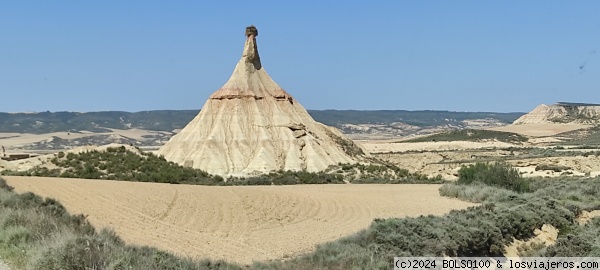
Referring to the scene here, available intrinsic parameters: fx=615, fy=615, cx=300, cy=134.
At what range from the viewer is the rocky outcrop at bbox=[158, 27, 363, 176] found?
48031mm

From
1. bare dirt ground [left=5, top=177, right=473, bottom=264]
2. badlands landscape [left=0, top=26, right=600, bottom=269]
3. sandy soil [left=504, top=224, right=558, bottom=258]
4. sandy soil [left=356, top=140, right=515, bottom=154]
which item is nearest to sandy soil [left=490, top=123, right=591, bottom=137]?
sandy soil [left=356, top=140, right=515, bottom=154]

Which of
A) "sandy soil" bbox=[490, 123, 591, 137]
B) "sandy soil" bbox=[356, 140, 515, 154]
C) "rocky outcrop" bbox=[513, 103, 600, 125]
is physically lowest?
"sandy soil" bbox=[356, 140, 515, 154]

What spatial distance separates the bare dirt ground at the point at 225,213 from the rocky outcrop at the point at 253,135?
20205mm

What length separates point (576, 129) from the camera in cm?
13975

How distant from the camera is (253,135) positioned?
169ft

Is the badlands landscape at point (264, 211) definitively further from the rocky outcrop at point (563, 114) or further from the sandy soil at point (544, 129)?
the rocky outcrop at point (563, 114)

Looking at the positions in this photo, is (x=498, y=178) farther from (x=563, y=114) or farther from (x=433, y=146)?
(x=563, y=114)

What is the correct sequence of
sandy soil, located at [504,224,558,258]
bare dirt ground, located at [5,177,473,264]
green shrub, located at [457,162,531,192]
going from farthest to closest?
green shrub, located at [457,162,531,192] → sandy soil, located at [504,224,558,258] → bare dirt ground, located at [5,177,473,264]

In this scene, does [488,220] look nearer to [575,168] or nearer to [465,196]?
[465,196]

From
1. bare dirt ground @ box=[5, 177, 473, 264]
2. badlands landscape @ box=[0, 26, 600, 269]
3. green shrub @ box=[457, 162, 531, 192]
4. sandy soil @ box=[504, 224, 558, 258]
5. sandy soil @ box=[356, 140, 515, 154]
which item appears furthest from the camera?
sandy soil @ box=[356, 140, 515, 154]

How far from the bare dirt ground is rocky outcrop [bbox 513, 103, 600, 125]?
151 meters

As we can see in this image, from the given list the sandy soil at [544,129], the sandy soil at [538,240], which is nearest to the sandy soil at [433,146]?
the sandy soil at [544,129]

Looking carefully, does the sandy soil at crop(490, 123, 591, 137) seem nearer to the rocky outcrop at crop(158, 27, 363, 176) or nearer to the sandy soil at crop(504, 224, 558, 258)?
the rocky outcrop at crop(158, 27, 363, 176)

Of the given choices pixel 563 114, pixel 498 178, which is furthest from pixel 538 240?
pixel 563 114
